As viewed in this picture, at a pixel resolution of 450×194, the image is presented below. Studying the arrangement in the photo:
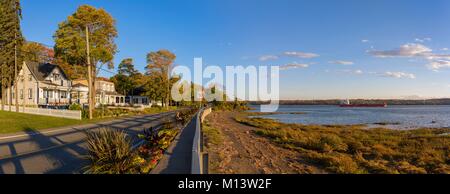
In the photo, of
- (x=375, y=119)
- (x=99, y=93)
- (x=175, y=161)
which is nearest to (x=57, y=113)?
(x=175, y=161)

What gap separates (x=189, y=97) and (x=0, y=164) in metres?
75.7

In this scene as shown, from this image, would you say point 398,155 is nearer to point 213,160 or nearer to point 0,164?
point 213,160

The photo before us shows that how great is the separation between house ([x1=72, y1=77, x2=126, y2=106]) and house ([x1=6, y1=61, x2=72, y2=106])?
165cm

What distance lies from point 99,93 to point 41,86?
16.0m

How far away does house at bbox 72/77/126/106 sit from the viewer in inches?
1924

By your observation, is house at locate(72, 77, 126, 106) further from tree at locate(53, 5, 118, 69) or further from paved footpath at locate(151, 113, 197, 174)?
paved footpath at locate(151, 113, 197, 174)

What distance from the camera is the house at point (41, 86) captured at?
41.9 m

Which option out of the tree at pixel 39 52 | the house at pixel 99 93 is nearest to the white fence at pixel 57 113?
the house at pixel 99 93

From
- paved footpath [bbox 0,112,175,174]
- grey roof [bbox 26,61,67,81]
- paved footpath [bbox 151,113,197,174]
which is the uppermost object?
grey roof [bbox 26,61,67,81]

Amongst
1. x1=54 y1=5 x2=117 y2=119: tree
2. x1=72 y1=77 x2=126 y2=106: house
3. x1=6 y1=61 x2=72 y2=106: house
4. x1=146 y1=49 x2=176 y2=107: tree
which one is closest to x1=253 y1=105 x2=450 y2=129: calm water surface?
x1=146 y1=49 x2=176 y2=107: tree

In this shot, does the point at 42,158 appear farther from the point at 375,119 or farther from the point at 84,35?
the point at 375,119

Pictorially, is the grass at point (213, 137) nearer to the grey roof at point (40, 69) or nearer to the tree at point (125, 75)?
the grey roof at point (40, 69)

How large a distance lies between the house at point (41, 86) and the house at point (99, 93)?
65.1 inches
